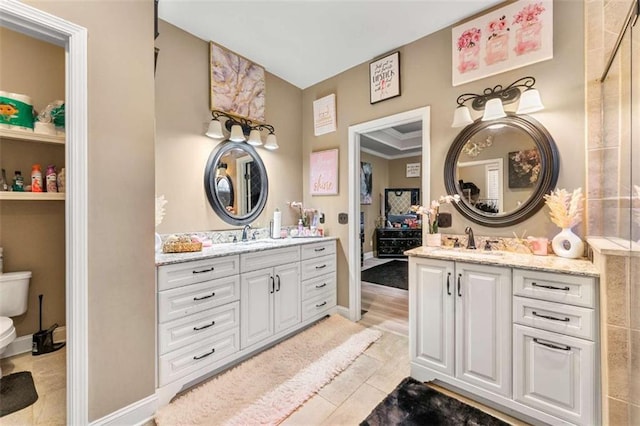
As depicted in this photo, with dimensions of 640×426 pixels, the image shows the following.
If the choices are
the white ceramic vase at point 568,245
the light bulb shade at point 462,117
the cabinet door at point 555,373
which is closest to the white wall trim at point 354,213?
the light bulb shade at point 462,117

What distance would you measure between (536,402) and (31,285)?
11.5 feet

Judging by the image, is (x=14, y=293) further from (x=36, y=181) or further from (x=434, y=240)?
(x=434, y=240)

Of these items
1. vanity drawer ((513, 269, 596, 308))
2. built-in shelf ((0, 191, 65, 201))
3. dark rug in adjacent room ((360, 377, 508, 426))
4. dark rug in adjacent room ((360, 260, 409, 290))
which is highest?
built-in shelf ((0, 191, 65, 201))

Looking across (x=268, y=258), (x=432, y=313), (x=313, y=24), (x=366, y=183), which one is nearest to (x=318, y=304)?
(x=268, y=258)

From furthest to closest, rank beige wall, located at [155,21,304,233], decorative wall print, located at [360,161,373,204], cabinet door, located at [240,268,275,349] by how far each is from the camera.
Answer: decorative wall print, located at [360,161,373,204], beige wall, located at [155,21,304,233], cabinet door, located at [240,268,275,349]

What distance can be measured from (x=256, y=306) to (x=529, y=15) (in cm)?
311

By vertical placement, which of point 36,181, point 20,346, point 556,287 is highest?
point 36,181

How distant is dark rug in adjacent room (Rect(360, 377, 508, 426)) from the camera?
1.50 m

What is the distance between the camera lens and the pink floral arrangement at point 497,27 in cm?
199

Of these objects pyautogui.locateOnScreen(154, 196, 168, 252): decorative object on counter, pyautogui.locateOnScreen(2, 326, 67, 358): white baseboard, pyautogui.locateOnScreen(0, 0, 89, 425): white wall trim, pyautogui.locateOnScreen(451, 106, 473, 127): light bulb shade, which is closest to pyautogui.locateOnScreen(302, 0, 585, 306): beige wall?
pyautogui.locateOnScreen(451, 106, 473, 127): light bulb shade

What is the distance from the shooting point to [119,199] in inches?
57.1

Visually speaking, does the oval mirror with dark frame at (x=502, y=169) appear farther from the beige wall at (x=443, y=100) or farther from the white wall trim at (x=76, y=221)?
the white wall trim at (x=76, y=221)

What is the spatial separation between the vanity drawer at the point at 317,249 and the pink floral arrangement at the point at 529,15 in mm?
2493

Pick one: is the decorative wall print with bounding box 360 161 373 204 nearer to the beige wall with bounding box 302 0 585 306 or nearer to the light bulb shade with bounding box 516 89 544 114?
the beige wall with bounding box 302 0 585 306
